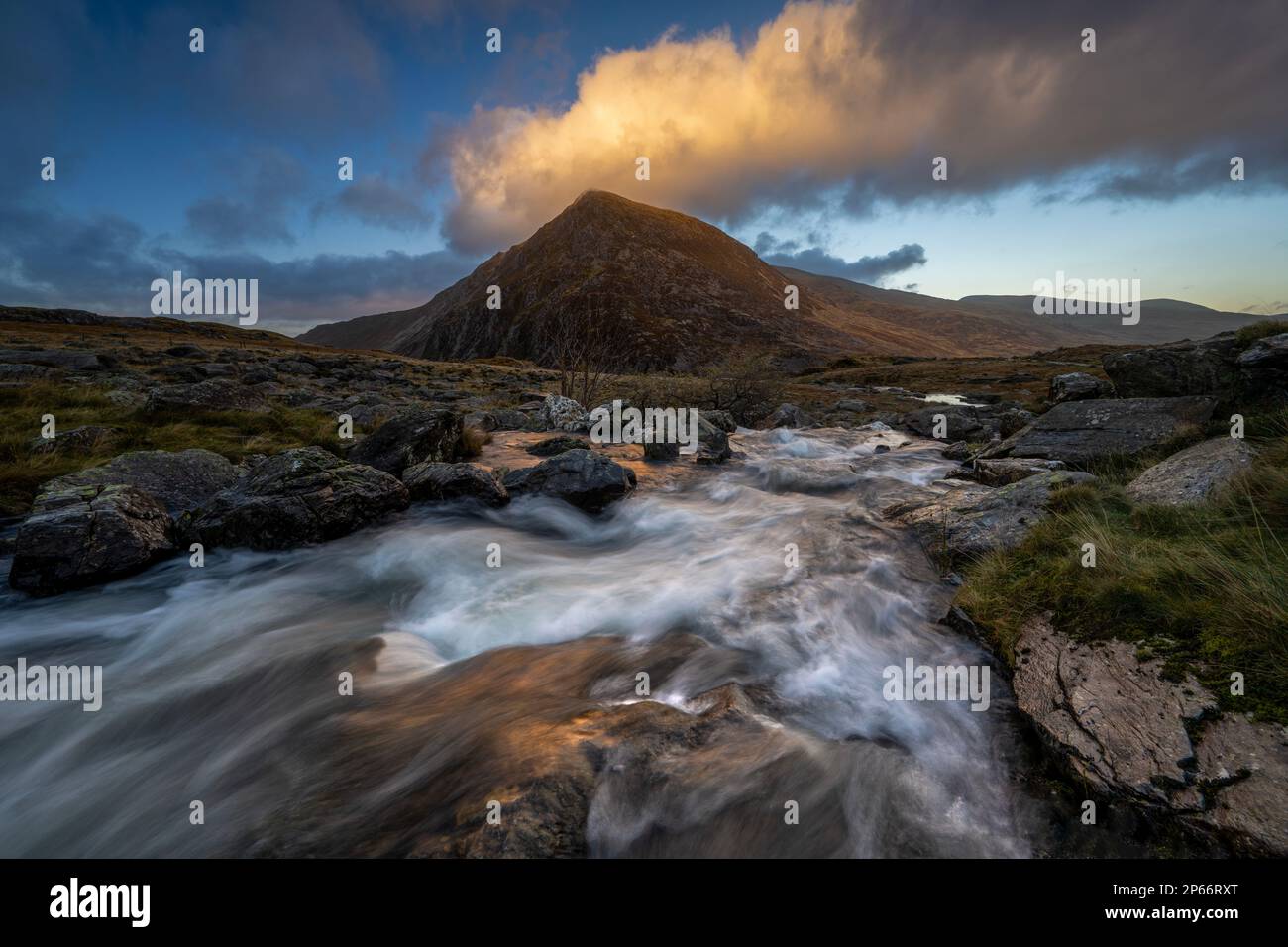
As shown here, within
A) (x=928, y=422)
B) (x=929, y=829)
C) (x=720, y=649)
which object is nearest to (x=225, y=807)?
(x=720, y=649)

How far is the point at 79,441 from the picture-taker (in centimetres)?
920

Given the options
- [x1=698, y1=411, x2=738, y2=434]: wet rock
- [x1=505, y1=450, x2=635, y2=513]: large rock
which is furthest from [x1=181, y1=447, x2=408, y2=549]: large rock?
[x1=698, y1=411, x2=738, y2=434]: wet rock

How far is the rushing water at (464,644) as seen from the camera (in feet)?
11.5

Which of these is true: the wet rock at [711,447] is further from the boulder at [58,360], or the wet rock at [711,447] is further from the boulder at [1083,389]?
the boulder at [58,360]

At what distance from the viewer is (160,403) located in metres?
11.8

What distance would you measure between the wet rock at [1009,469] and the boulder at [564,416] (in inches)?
493

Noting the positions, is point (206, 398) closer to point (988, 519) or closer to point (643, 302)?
point (988, 519)

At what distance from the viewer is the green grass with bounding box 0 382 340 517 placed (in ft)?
26.2

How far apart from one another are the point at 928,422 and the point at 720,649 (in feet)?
66.4

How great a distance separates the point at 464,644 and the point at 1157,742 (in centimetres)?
581

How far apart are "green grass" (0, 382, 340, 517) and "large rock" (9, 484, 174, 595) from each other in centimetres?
178

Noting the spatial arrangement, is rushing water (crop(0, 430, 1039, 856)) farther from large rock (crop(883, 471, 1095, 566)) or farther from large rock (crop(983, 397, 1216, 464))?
large rock (crop(983, 397, 1216, 464))

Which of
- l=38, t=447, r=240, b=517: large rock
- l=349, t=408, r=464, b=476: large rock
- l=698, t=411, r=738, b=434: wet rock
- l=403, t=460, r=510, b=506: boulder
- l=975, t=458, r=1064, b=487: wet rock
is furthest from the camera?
l=698, t=411, r=738, b=434: wet rock
